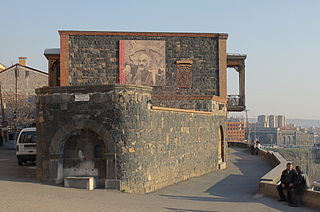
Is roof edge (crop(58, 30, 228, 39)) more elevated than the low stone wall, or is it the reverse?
roof edge (crop(58, 30, 228, 39))

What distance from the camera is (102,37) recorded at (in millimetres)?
24000

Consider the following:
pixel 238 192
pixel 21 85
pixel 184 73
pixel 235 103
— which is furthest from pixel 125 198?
pixel 21 85

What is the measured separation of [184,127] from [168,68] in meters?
8.49

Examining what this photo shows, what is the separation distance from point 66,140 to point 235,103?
62.2 feet

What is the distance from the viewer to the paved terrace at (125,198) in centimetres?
916

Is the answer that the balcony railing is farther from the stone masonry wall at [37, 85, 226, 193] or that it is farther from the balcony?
the stone masonry wall at [37, 85, 226, 193]

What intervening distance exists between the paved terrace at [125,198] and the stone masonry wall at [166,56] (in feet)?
32.1

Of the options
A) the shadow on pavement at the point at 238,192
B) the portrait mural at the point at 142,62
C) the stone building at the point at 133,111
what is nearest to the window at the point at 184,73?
the stone building at the point at 133,111

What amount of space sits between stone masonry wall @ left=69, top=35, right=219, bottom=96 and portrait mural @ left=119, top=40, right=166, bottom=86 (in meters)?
0.28

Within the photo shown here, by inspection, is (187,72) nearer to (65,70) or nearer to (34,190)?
(65,70)

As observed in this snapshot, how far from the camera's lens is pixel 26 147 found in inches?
694

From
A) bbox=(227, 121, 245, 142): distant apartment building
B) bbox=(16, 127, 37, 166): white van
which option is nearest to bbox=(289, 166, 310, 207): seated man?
bbox=(16, 127, 37, 166): white van

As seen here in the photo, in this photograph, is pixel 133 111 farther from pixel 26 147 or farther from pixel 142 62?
pixel 142 62

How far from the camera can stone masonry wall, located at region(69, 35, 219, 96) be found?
2383cm
